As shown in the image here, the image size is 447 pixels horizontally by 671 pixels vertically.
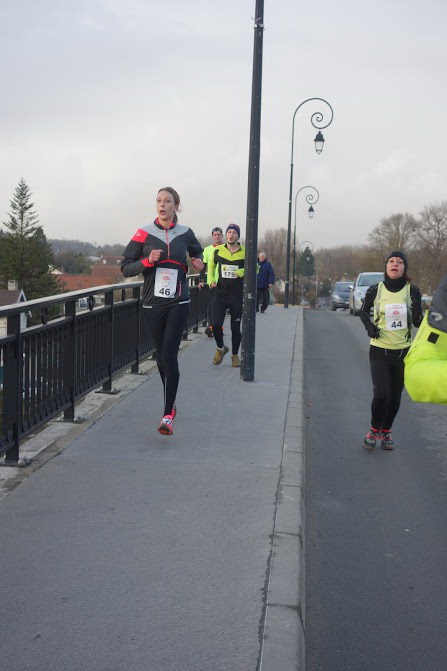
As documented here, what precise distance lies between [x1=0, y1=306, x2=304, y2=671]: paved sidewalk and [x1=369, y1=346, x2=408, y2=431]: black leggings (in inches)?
34.6

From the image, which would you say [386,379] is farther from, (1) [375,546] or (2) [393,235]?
(2) [393,235]

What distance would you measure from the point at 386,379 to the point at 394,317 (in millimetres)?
560

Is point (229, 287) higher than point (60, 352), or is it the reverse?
point (229, 287)

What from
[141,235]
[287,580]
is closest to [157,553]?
[287,580]

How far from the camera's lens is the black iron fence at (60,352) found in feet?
18.2

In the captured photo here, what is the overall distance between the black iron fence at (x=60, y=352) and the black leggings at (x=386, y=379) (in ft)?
8.40

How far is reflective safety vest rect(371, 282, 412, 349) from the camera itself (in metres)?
7.28

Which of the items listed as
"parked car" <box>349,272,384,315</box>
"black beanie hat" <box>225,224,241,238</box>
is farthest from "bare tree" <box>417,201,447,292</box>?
"black beanie hat" <box>225,224,241,238</box>

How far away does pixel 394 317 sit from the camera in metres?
7.28

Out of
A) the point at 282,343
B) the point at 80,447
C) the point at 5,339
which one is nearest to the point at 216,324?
the point at 282,343

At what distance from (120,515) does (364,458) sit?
3180 millimetres

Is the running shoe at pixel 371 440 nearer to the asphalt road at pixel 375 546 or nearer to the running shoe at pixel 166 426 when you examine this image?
the asphalt road at pixel 375 546

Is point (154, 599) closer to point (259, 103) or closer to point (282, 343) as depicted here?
point (259, 103)

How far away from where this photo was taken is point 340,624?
4.00 metres
